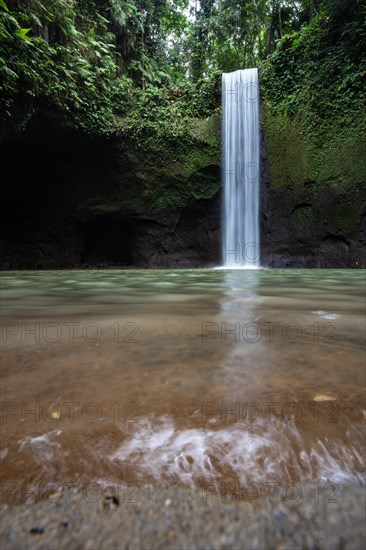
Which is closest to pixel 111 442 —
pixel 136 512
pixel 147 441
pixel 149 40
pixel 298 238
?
pixel 147 441

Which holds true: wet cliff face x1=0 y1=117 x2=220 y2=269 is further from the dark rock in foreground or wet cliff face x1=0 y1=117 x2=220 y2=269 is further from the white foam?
the dark rock in foreground

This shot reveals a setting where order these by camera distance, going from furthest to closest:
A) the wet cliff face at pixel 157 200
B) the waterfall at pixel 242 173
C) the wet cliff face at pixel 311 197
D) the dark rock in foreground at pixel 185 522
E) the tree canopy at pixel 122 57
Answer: the waterfall at pixel 242 173, the wet cliff face at pixel 157 200, the wet cliff face at pixel 311 197, the tree canopy at pixel 122 57, the dark rock in foreground at pixel 185 522

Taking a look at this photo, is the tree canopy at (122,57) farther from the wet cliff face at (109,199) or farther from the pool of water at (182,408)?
the pool of water at (182,408)

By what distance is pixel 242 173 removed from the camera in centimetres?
1000

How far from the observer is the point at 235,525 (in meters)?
0.46

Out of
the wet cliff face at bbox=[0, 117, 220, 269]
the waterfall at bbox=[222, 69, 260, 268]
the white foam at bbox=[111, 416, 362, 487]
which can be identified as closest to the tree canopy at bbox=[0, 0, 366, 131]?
the waterfall at bbox=[222, 69, 260, 268]

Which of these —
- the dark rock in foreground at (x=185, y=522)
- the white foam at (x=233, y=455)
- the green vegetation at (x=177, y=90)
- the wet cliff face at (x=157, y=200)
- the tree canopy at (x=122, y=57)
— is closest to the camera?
the dark rock in foreground at (x=185, y=522)

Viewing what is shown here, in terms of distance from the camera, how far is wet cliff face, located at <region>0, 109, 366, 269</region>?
357 inches

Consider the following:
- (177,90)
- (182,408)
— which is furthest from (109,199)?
(182,408)

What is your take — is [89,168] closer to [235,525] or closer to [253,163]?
[253,163]

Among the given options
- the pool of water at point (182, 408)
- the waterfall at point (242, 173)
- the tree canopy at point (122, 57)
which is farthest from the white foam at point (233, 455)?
the waterfall at point (242, 173)

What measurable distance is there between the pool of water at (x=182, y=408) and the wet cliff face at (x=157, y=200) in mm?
8219

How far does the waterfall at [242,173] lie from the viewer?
9.95 metres

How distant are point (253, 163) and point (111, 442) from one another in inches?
403
